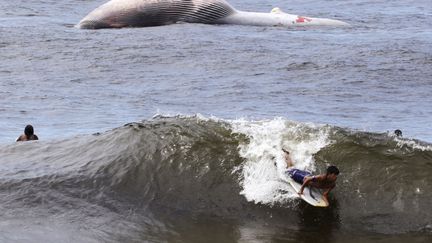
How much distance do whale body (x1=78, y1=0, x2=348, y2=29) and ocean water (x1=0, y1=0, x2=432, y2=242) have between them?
1.42 feet

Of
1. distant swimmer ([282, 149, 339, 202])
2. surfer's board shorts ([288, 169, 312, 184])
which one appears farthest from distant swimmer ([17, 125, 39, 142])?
distant swimmer ([282, 149, 339, 202])

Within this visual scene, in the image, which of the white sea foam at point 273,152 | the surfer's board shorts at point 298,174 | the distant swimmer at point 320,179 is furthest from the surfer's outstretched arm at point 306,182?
the white sea foam at point 273,152

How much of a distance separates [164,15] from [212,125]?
602 inches

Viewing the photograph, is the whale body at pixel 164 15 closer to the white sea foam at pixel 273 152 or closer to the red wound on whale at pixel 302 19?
the red wound on whale at pixel 302 19

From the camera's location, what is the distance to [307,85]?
25.1m

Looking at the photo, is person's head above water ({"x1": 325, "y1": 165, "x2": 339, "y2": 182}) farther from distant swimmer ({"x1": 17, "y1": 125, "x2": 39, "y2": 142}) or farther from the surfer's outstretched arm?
distant swimmer ({"x1": 17, "y1": 125, "x2": 39, "y2": 142})

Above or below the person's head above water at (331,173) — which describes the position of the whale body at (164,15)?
above

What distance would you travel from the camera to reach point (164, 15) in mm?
30844

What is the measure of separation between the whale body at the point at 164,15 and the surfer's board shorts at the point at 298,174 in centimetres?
1775

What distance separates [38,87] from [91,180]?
10709 mm

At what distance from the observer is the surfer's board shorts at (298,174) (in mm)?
13484

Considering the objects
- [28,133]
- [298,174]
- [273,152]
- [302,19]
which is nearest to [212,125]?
[273,152]

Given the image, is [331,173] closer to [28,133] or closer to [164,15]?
[28,133]

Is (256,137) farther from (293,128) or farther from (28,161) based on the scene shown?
(28,161)
